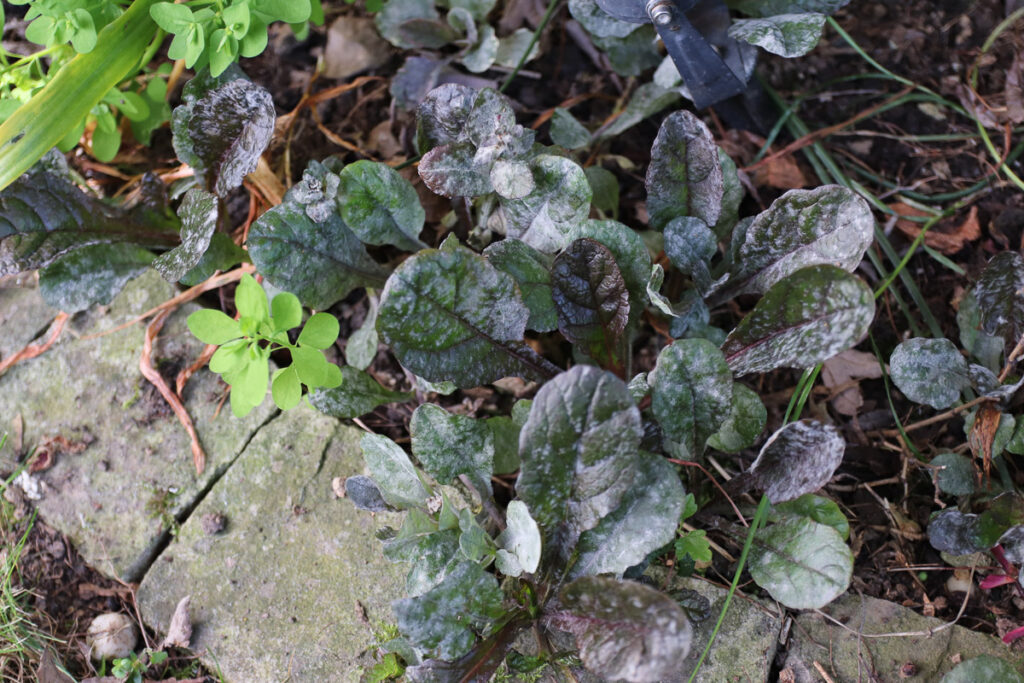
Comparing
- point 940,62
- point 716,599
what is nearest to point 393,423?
point 716,599

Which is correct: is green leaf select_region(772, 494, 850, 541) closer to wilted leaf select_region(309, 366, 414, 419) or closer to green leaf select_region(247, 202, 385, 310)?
wilted leaf select_region(309, 366, 414, 419)

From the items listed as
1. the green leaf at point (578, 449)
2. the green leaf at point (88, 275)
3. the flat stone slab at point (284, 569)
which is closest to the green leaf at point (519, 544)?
the green leaf at point (578, 449)

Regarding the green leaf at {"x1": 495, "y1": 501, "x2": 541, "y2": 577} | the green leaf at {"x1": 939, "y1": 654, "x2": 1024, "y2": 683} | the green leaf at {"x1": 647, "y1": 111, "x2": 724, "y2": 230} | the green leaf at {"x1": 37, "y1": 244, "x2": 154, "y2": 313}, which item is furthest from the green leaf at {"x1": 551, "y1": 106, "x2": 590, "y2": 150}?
the green leaf at {"x1": 939, "y1": 654, "x2": 1024, "y2": 683}

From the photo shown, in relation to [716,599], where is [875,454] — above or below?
below

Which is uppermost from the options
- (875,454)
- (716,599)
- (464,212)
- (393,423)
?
(464,212)

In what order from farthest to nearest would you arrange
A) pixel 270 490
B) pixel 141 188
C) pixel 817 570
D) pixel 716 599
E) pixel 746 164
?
pixel 746 164 < pixel 141 188 < pixel 270 490 < pixel 716 599 < pixel 817 570

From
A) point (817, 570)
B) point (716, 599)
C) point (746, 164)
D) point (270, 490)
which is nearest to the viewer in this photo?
point (817, 570)

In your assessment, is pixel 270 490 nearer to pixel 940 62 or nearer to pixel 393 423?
pixel 393 423
